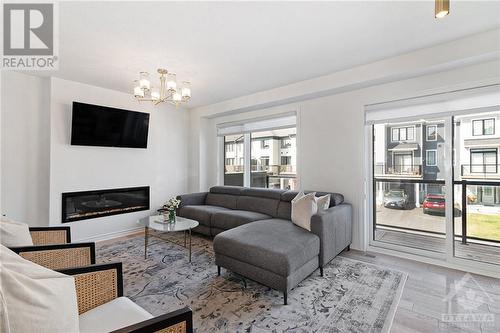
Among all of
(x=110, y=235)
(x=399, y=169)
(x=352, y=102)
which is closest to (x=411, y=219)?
(x=399, y=169)

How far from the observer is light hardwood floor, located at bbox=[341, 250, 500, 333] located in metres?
1.85

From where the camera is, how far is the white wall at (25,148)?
3.33m

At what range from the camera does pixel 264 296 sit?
2262 millimetres

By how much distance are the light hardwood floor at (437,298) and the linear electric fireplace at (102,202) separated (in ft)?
14.2

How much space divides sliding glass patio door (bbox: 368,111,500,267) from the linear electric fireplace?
13.9 feet

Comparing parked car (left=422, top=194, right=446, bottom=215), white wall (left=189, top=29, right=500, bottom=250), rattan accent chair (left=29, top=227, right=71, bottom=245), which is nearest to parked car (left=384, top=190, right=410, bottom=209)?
parked car (left=422, top=194, right=446, bottom=215)

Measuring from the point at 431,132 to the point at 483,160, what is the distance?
62 centimetres

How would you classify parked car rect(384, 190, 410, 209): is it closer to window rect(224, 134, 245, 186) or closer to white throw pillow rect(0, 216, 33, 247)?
window rect(224, 134, 245, 186)

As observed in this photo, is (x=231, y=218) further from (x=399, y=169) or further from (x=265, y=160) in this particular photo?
(x=399, y=169)

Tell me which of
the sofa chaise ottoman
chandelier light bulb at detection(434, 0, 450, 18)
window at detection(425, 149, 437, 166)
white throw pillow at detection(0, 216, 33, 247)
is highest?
chandelier light bulb at detection(434, 0, 450, 18)

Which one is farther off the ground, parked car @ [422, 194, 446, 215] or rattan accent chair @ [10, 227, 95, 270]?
parked car @ [422, 194, 446, 215]

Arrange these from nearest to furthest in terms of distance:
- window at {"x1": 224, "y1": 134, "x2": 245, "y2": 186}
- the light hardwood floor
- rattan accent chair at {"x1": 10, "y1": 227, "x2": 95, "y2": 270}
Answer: rattan accent chair at {"x1": 10, "y1": 227, "x2": 95, "y2": 270} < the light hardwood floor < window at {"x1": 224, "y1": 134, "x2": 245, "y2": 186}

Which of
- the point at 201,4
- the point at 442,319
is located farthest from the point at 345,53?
the point at 442,319

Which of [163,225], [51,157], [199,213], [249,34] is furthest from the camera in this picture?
[199,213]
